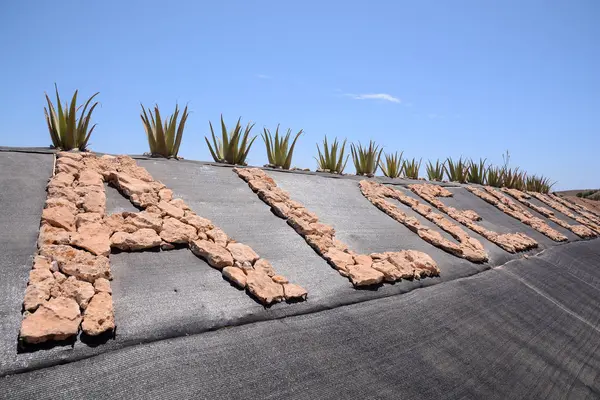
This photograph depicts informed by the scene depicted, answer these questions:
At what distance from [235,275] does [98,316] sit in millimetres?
644

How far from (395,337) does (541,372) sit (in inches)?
30.3

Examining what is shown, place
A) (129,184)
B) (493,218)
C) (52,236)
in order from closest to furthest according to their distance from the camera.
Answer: (52,236)
(129,184)
(493,218)

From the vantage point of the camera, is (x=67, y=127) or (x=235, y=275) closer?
(x=235, y=275)

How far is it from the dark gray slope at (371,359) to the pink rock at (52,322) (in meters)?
0.13

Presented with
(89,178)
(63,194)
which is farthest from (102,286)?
(89,178)

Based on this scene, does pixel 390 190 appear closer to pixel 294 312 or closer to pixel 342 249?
pixel 342 249

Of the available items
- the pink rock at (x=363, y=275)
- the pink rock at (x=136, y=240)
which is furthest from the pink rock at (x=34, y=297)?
the pink rock at (x=363, y=275)

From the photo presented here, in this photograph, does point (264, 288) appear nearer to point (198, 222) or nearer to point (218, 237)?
point (218, 237)

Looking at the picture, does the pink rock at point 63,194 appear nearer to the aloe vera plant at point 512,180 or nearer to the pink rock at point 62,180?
the pink rock at point 62,180

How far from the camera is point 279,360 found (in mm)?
1415

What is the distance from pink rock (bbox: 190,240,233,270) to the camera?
1.98 metres

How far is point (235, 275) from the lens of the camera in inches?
74.3

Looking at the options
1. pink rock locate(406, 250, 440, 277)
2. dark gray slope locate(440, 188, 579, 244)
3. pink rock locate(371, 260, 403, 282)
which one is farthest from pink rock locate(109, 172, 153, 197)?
dark gray slope locate(440, 188, 579, 244)

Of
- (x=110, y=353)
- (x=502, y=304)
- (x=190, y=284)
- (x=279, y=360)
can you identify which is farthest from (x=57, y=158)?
(x=502, y=304)
